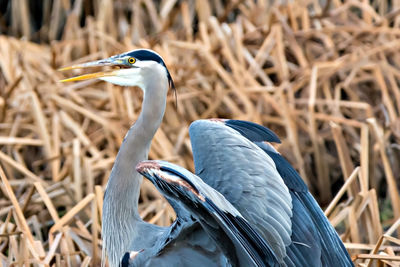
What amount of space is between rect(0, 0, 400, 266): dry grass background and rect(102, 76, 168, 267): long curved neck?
0.56 metres

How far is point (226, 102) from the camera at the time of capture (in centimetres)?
437

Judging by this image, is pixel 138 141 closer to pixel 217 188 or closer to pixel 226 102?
pixel 217 188

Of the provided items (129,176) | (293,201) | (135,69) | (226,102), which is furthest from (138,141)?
(226,102)

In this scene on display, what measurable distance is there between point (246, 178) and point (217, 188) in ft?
0.35

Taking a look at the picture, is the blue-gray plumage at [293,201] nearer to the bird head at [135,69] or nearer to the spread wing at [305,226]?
the spread wing at [305,226]

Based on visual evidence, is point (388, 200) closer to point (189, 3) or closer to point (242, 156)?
point (242, 156)

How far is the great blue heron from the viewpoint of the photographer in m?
2.50

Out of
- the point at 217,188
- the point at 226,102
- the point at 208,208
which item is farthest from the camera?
the point at 226,102

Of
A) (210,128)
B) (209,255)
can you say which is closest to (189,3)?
(210,128)

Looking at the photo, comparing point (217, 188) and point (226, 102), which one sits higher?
point (217, 188)

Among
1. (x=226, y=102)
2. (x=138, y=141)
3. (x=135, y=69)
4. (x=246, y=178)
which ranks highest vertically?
(x=135, y=69)

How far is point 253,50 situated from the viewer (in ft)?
16.0

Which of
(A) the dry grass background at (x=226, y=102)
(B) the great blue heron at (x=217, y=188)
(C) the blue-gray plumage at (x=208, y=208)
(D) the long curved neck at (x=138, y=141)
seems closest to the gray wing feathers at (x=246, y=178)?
(B) the great blue heron at (x=217, y=188)

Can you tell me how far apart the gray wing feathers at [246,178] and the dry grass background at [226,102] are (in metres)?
0.73
